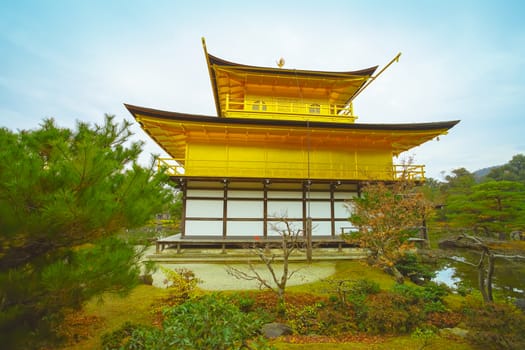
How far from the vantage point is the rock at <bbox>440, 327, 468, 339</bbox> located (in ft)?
15.1

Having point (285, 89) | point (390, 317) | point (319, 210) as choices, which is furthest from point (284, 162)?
point (390, 317)

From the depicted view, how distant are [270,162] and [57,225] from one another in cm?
1064

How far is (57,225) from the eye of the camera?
2719 mm

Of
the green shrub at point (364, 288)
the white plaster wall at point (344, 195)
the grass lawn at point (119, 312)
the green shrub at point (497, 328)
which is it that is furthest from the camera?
the white plaster wall at point (344, 195)

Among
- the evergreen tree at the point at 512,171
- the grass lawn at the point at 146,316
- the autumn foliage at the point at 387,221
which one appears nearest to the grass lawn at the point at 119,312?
the grass lawn at the point at 146,316

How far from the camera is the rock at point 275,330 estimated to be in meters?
4.70

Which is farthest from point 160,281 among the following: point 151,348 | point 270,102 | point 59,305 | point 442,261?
point 442,261

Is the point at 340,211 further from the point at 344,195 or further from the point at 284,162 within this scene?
the point at 284,162

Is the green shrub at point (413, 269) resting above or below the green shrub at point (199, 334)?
below

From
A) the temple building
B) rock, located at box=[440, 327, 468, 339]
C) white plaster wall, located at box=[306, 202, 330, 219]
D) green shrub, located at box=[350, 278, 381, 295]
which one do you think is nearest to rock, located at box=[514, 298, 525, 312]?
rock, located at box=[440, 327, 468, 339]

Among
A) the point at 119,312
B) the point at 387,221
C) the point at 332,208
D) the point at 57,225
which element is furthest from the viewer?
the point at 332,208

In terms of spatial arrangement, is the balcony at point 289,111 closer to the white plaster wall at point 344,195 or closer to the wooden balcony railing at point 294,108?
the wooden balcony railing at point 294,108

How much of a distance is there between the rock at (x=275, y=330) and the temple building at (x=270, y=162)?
6171 millimetres

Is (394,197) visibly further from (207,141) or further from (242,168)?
(207,141)
